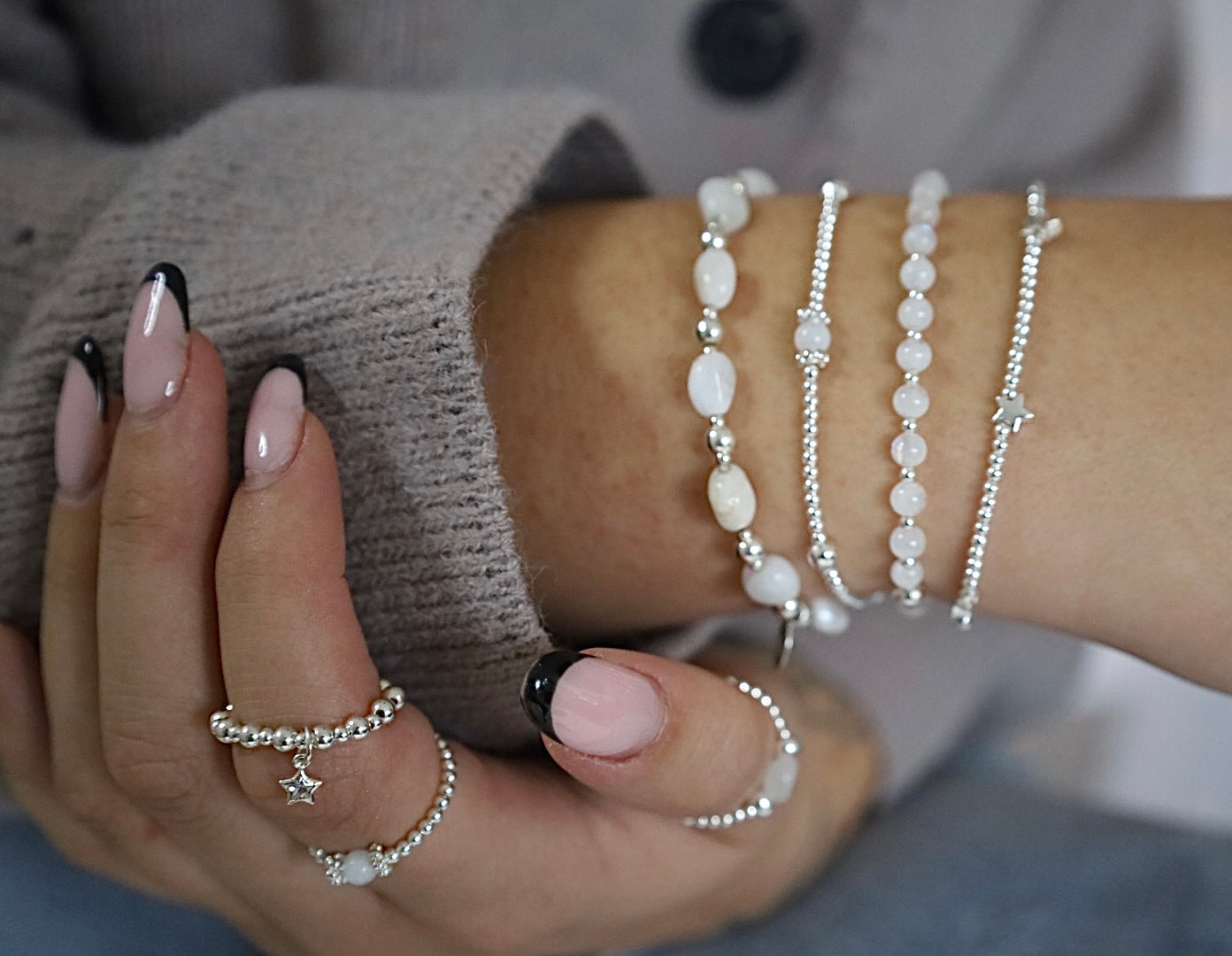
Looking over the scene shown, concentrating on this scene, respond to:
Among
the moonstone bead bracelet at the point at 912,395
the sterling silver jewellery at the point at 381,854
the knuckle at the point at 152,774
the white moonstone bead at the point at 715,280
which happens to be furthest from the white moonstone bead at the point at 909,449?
the knuckle at the point at 152,774

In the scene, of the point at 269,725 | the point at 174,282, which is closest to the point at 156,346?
the point at 174,282

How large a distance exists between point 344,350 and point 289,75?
1.45ft

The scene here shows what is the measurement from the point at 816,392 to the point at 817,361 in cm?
1

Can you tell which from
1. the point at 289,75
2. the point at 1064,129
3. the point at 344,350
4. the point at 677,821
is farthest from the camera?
the point at 1064,129

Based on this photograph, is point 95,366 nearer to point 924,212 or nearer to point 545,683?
point 545,683

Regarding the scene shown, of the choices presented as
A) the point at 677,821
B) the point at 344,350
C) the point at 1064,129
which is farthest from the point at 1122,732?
the point at 344,350

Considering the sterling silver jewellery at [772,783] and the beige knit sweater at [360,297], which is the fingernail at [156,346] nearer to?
the beige knit sweater at [360,297]

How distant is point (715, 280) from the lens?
479 mm

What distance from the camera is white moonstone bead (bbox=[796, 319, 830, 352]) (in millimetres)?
465

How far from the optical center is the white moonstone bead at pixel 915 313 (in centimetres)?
46

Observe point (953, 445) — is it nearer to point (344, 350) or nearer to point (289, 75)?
point (344, 350)

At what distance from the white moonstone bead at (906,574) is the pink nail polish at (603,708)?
5.5 inches

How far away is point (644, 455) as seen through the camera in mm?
491

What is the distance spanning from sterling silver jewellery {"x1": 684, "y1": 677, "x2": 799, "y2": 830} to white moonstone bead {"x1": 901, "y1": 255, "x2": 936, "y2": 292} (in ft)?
0.74
